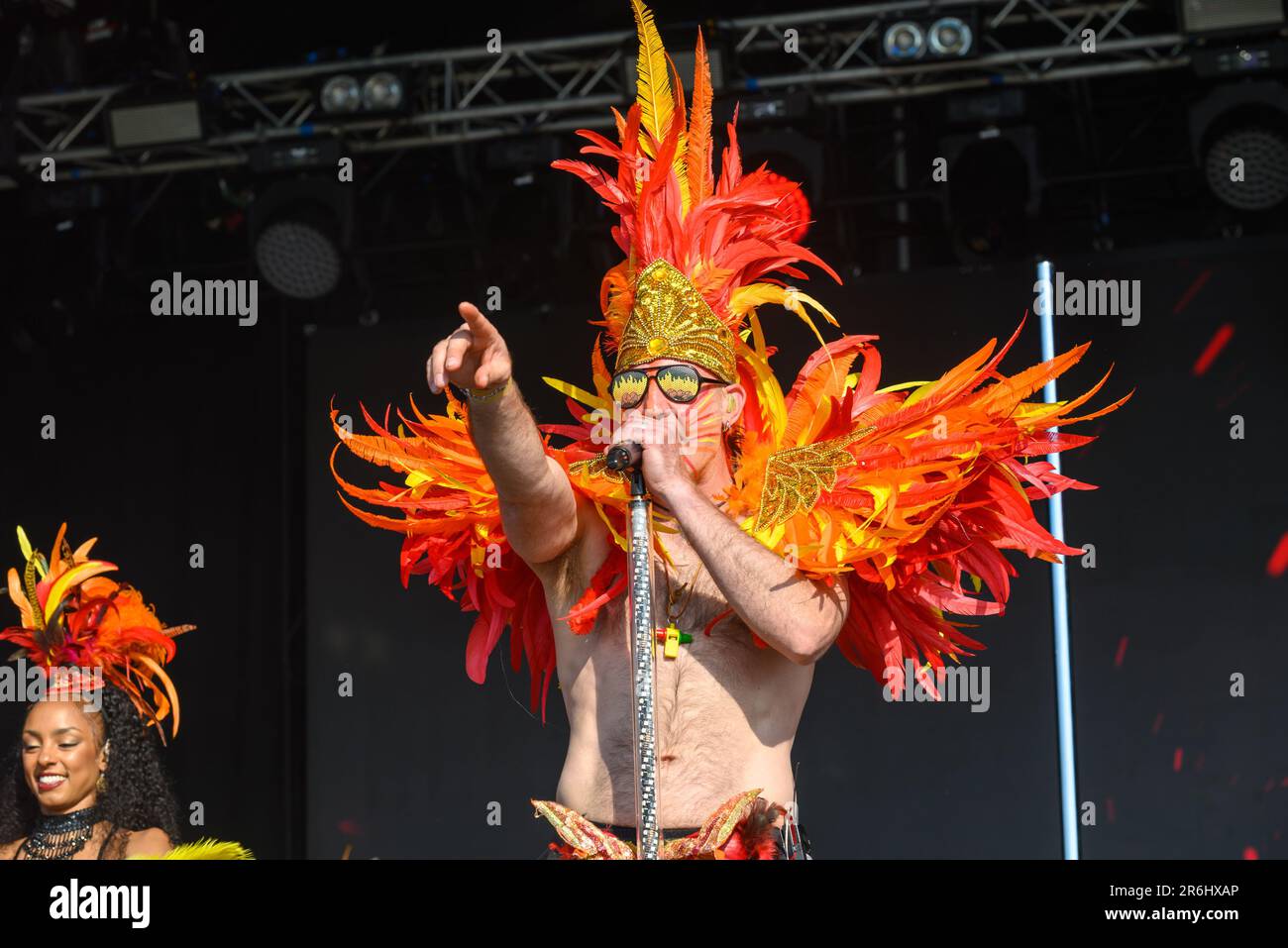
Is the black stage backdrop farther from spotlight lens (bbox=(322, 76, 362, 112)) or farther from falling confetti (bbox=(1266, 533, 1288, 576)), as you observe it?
spotlight lens (bbox=(322, 76, 362, 112))

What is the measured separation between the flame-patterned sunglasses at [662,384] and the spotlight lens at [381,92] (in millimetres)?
2585

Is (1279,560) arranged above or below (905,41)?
below

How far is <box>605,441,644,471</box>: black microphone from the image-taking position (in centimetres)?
242

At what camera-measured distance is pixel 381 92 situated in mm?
5102

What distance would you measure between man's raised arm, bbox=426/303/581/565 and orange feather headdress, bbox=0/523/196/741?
1.82 m

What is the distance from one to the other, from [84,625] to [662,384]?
210 cm

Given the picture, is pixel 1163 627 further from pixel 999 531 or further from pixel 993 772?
pixel 999 531

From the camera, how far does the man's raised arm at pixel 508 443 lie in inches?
91.7

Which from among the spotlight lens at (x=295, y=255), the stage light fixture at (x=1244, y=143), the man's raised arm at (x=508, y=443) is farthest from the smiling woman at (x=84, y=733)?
the stage light fixture at (x=1244, y=143)

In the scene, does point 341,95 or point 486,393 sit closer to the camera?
point 486,393

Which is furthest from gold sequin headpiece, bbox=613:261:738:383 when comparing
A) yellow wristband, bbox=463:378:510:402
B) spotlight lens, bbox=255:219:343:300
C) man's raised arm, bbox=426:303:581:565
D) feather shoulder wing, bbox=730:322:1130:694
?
spotlight lens, bbox=255:219:343:300

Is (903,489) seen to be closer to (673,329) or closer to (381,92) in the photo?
(673,329)

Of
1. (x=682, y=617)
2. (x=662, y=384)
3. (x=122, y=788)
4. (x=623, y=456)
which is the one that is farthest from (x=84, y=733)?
(x=623, y=456)

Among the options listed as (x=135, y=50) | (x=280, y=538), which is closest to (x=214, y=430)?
(x=280, y=538)
